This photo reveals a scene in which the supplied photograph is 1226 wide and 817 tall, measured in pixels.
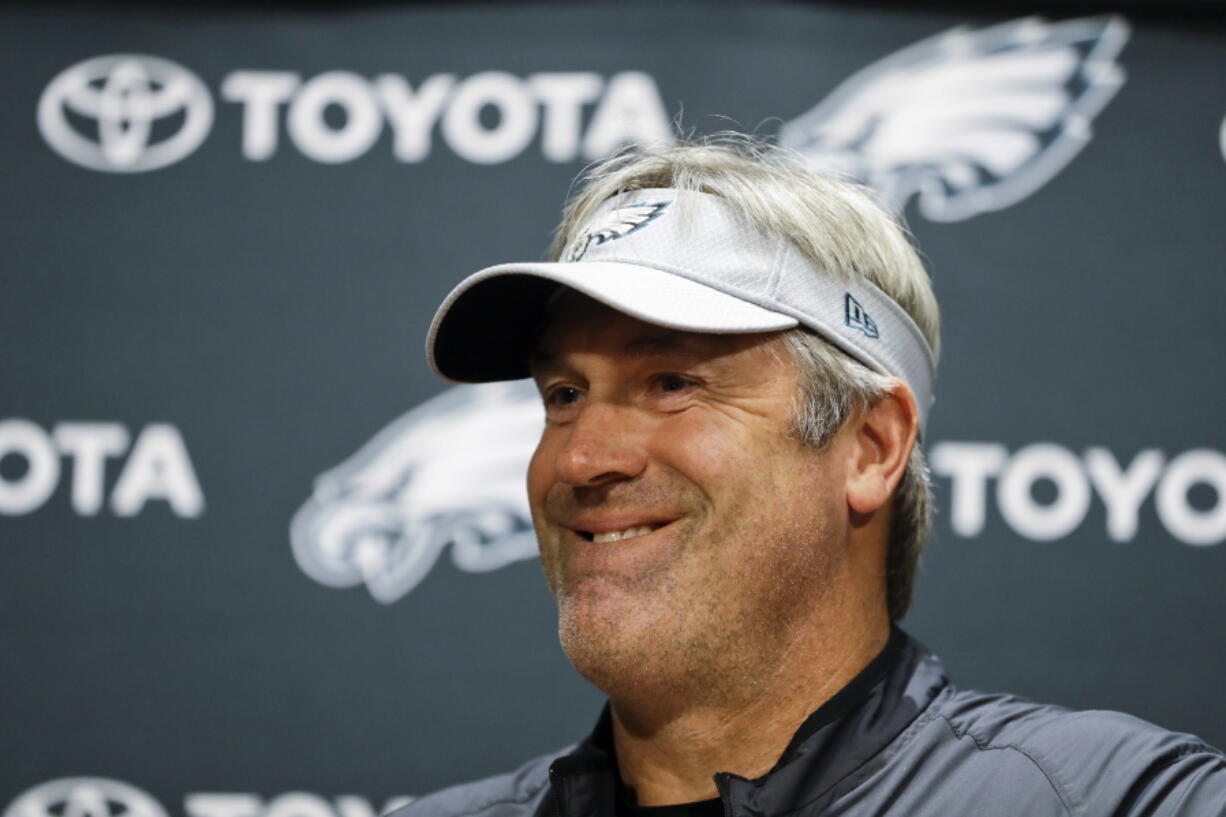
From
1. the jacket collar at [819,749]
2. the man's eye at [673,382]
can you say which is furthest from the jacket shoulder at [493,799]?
the man's eye at [673,382]

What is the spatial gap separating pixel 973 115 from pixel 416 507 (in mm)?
951

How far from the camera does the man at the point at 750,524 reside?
3.71 feet

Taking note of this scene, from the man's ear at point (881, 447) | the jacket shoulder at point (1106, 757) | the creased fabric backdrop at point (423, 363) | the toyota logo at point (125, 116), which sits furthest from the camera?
the toyota logo at point (125, 116)

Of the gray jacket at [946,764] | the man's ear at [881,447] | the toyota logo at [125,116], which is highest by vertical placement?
the toyota logo at [125,116]

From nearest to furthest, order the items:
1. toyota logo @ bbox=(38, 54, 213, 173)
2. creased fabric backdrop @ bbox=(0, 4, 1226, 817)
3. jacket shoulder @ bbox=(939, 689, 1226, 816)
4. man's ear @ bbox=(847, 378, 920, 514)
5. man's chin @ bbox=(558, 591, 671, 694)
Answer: jacket shoulder @ bbox=(939, 689, 1226, 816)
man's chin @ bbox=(558, 591, 671, 694)
man's ear @ bbox=(847, 378, 920, 514)
creased fabric backdrop @ bbox=(0, 4, 1226, 817)
toyota logo @ bbox=(38, 54, 213, 173)

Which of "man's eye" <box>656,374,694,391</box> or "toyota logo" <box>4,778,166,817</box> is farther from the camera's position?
"toyota logo" <box>4,778,166,817</box>

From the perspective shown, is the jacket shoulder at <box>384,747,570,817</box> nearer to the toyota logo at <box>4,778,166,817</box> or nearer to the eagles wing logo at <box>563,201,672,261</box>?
the eagles wing logo at <box>563,201,672,261</box>

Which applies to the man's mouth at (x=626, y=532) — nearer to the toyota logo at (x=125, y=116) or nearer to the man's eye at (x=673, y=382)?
the man's eye at (x=673, y=382)

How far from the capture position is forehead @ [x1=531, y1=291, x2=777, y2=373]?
1202mm

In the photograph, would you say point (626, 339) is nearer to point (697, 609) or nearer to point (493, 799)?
point (697, 609)

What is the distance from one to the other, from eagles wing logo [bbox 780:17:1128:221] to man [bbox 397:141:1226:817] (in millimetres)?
593

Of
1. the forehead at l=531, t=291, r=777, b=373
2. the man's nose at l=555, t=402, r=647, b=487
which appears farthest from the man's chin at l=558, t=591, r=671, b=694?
→ the forehead at l=531, t=291, r=777, b=373

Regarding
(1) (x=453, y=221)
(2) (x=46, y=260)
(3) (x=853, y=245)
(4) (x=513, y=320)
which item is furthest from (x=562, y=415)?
(2) (x=46, y=260)

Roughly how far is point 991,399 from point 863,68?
0.50m
